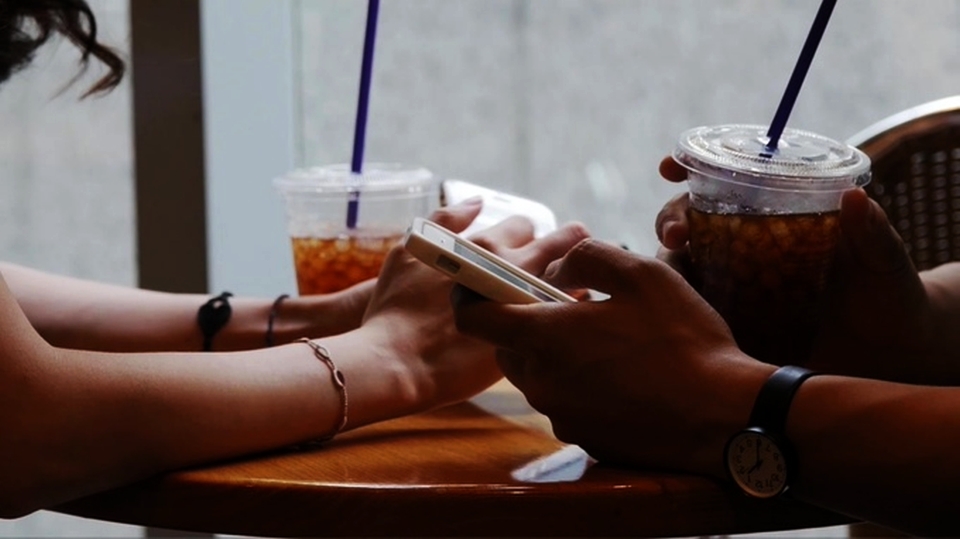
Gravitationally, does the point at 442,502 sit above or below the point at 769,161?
below

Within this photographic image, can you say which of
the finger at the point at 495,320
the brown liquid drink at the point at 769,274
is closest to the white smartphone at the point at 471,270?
the finger at the point at 495,320

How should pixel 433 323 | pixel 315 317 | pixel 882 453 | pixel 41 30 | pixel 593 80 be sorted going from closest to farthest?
pixel 882 453, pixel 433 323, pixel 315 317, pixel 41 30, pixel 593 80

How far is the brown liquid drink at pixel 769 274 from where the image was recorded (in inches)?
33.7

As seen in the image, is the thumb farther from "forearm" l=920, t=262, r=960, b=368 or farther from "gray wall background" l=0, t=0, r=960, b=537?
"gray wall background" l=0, t=0, r=960, b=537

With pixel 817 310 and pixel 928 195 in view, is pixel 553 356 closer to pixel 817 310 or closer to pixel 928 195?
pixel 817 310

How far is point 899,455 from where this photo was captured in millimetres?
728

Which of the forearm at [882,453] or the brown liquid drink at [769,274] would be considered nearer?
the forearm at [882,453]

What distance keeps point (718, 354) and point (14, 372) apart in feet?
1.38

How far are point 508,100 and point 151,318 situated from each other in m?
1.00

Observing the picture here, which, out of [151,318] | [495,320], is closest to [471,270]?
[495,320]

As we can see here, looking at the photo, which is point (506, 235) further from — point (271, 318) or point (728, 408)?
point (728, 408)

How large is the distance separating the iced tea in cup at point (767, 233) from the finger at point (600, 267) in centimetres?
10

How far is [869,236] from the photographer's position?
2.83 ft

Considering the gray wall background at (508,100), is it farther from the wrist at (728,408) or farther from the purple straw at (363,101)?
the wrist at (728,408)
